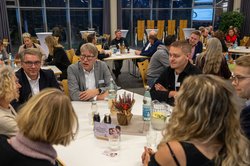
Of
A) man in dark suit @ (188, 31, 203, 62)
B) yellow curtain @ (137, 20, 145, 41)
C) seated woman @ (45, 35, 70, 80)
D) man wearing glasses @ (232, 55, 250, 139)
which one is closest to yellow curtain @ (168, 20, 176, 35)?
yellow curtain @ (137, 20, 145, 41)

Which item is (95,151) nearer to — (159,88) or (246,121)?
(246,121)

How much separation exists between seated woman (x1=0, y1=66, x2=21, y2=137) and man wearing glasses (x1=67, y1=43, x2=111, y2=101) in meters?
0.93

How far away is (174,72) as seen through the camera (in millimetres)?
2900

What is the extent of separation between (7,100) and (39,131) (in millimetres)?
846

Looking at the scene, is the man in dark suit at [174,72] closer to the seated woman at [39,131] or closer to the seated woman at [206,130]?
the seated woman at [206,130]

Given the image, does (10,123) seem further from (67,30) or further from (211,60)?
(67,30)

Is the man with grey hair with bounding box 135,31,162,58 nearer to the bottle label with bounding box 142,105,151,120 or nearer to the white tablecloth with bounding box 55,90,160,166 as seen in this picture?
the bottle label with bounding box 142,105,151,120

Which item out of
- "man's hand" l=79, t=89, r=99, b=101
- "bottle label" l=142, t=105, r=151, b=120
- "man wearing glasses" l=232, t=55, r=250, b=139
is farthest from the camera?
"man's hand" l=79, t=89, r=99, b=101

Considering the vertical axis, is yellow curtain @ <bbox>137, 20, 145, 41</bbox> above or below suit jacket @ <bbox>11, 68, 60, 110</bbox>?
above

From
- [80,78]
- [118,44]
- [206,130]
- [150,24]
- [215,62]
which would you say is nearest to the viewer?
[206,130]

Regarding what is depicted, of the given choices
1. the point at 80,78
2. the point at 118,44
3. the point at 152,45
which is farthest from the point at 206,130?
the point at 118,44

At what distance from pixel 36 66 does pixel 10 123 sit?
3.61 feet

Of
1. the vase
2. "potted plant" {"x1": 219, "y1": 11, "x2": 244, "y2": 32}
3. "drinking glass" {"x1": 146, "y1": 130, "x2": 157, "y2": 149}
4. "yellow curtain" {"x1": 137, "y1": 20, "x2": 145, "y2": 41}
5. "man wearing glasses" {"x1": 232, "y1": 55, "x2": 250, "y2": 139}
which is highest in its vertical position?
"potted plant" {"x1": 219, "y1": 11, "x2": 244, "y2": 32}

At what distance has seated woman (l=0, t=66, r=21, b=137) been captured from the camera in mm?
1697
